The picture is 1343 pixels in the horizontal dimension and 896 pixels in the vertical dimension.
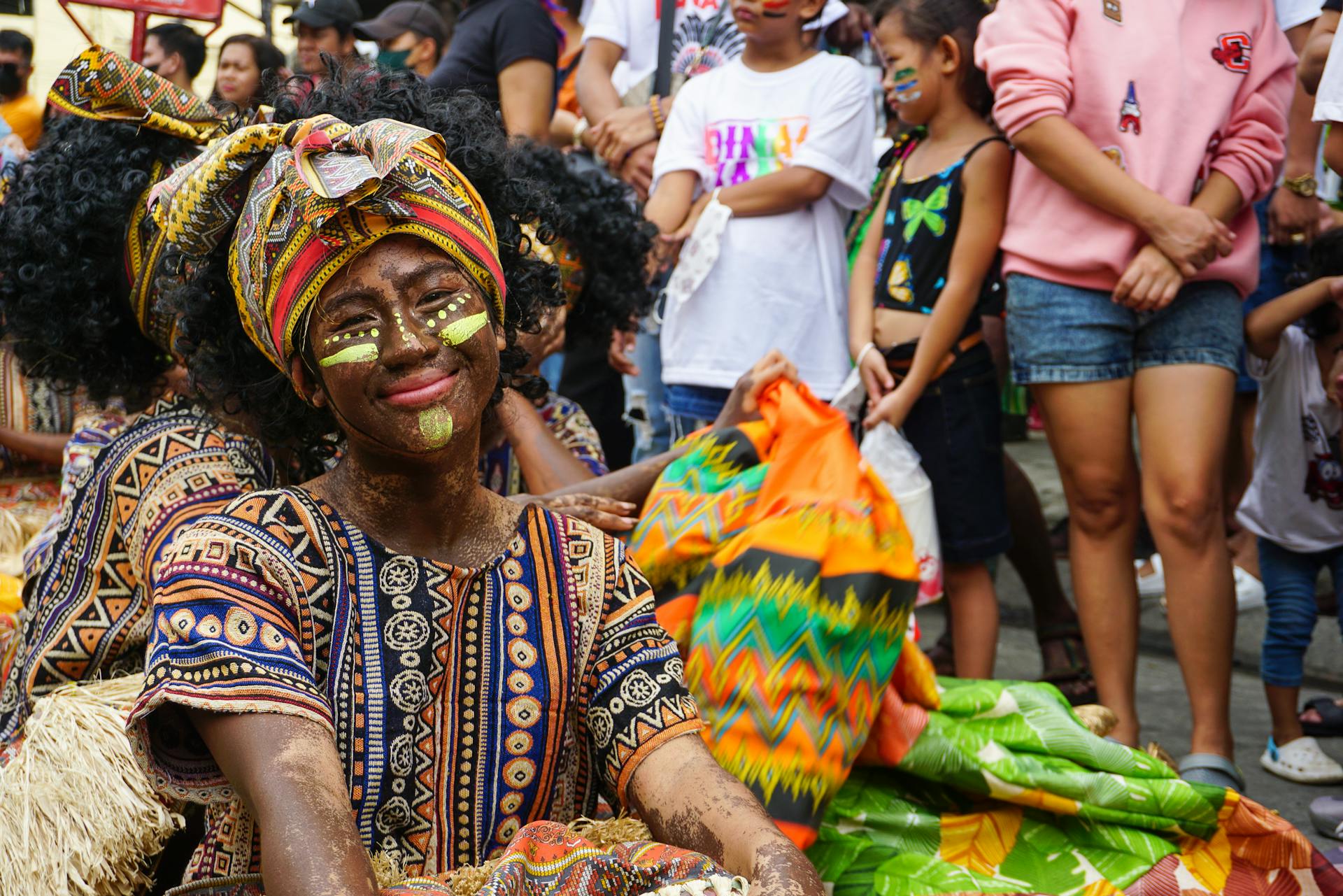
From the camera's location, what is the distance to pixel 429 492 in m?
1.95

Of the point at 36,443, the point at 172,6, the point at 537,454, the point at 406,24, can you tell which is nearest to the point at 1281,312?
the point at 537,454

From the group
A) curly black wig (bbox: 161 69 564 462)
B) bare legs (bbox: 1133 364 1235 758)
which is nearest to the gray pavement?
bare legs (bbox: 1133 364 1235 758)

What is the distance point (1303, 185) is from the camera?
4.07 meters

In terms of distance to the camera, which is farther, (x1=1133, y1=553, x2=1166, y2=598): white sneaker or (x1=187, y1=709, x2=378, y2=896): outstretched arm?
(x1=1133, y1=553, x2=1166, y2=598): white sneaker

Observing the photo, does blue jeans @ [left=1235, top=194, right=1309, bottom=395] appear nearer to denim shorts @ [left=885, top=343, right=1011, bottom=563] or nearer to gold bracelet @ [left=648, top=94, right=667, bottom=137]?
denim shorts @ [left=885, top=343, right=1011, bottom=563]

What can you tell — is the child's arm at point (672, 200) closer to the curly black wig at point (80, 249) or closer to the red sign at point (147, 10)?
the red sign at point (147, 10)

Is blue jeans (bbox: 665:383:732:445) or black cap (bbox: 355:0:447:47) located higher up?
black cap (bbox: 355:0:447:47)

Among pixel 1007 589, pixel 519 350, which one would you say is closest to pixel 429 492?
pixel 519 350

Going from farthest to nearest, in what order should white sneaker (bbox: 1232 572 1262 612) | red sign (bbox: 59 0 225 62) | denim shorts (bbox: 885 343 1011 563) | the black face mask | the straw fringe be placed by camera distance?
the black face mask < white sneaker (bbox: 1232 572 1262 612) < denim shorts (bbox: 885 343 1011 563) < red sign (bbox: 59 0 225 62) < the straw fringe

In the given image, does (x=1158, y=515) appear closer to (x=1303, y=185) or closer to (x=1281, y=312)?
(x=1281, y=312)

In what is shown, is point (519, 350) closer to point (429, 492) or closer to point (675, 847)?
point (429, 492)

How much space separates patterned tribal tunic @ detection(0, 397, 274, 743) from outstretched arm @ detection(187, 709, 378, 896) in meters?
0.80

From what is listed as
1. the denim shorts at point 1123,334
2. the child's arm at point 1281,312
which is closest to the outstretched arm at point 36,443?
the denim shorts at point 1123,334

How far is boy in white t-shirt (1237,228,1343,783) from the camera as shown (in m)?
3.75
